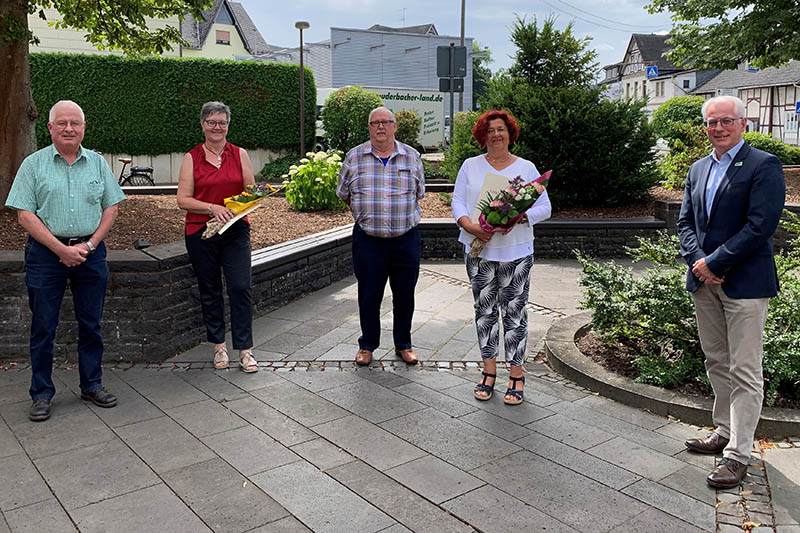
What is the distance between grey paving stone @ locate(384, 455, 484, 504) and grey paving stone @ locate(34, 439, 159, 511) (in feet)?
4.13

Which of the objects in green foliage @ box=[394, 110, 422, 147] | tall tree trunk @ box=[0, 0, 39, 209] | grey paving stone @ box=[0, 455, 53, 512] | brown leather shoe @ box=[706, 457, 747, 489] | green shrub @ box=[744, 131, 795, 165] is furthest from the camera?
green foliage @ box=[394, 110, 422, 147]

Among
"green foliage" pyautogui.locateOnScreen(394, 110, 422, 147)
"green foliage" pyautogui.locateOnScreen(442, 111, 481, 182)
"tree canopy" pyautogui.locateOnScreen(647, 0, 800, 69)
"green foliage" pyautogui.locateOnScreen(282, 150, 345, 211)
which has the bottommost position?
"green foliage" pyautogui.locateOnScreen(282, 150, 345, 211)

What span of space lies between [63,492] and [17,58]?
20.3ft

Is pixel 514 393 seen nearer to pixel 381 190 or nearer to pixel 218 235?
pixel 381 190

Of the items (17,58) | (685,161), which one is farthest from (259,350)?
(685,161)

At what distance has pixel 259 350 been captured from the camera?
246 inches

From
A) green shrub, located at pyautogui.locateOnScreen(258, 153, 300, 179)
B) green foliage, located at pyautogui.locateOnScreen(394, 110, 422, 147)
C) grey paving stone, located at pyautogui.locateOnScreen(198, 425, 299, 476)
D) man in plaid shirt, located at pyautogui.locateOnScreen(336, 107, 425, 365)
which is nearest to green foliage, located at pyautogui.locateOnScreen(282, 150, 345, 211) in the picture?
man in plaid shirt, located at pyautogui.locateOnScreen(336, 107, 425, 365)

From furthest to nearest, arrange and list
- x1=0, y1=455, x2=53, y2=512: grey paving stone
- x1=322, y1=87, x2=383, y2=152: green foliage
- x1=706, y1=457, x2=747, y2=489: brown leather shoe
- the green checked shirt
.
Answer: x1=322, y1=87, x2=383, y2=152: green foliage, the green checked shirt, x1=706, y1=457, x2=747, y2=489: brown leather shoe, x1=0, y1=455, x2=53, y2=512: grey paving stone

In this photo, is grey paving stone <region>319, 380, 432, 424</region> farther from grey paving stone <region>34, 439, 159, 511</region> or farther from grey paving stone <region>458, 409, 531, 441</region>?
grey paving stone <region>34, 439, 159, 511</region>

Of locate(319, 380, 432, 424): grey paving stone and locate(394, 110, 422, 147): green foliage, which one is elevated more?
locate(394, 110, 422, 147): green foliage

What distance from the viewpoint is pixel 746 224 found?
3.69m

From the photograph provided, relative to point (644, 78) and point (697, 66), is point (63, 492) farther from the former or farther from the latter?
point (644, 78)

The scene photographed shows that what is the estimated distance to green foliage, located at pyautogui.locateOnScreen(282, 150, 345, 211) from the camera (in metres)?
10.9

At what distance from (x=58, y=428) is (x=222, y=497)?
1.50 m
